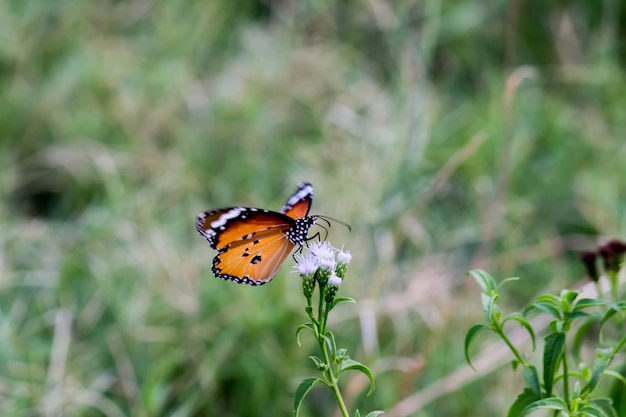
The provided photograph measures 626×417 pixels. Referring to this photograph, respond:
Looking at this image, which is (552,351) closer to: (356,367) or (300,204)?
(356,367)

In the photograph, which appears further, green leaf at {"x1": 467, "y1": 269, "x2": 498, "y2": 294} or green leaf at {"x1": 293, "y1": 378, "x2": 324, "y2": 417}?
green leaf at {"x1": 467, "y1": 269, "x2": 498, "y2": 294}

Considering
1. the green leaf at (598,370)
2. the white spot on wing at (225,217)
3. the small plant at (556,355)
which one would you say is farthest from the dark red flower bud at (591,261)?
the white spot on wing at (225,217)

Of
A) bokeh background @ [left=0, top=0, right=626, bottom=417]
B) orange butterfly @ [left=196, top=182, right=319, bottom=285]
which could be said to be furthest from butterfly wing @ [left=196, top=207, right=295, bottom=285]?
bokeh background @ [left=0, top=0, right=626, bottom=417]

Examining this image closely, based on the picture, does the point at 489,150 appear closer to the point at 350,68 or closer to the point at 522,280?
the point at 522,280

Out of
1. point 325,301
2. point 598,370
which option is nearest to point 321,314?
point 325,301

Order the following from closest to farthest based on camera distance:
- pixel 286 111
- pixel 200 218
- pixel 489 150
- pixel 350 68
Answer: pixel 200 218 < pixel 489 150 < pixel 286 111 < pixel 350 68

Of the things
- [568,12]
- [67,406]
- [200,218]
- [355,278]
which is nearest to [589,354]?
[355,278]

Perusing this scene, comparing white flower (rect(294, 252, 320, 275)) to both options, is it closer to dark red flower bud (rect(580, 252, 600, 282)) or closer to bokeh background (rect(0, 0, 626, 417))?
dark red flower bud (rect(580, 252, 600, 282))
